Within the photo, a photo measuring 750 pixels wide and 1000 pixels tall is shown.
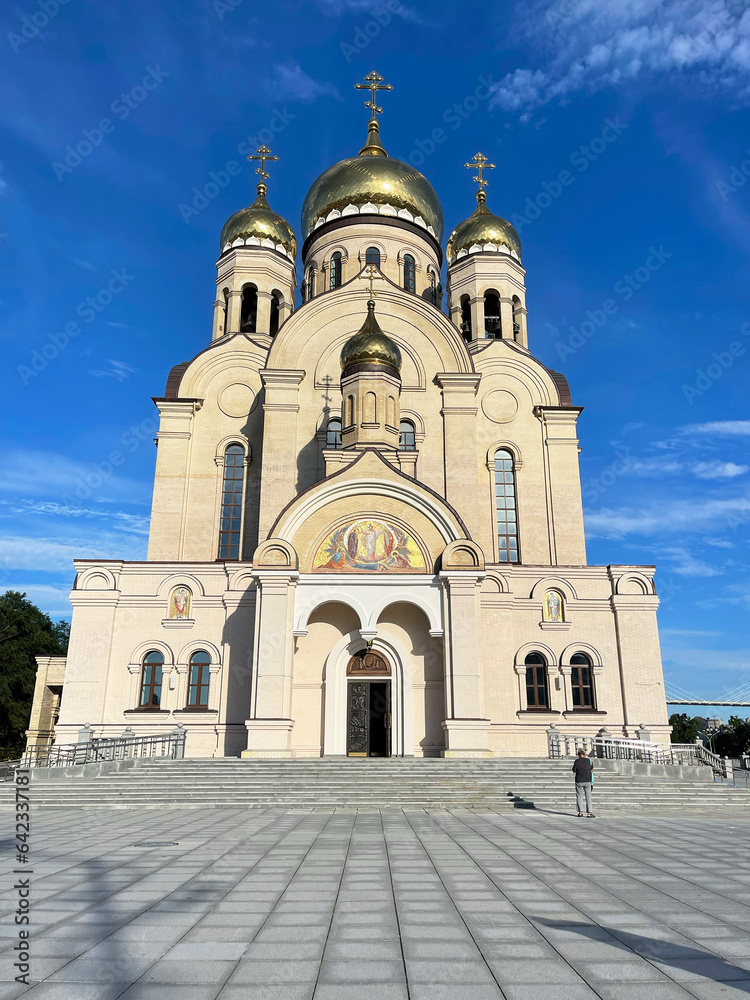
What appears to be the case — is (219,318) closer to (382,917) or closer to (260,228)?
(260,228)

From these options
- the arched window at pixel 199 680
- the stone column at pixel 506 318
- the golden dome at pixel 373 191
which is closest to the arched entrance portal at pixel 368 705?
the arched window at pixel 199 680

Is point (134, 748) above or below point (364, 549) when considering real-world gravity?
below

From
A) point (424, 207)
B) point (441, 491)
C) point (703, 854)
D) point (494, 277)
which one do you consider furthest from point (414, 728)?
point (424, 207)

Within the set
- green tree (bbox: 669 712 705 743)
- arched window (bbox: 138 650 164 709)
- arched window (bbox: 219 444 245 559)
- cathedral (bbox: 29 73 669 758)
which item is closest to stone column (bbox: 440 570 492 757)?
cathedral (bbox: 29 73 669 758)

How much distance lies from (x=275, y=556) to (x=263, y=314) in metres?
11.3

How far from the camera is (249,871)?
267 inches

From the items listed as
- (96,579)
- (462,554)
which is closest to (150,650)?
(96,579)

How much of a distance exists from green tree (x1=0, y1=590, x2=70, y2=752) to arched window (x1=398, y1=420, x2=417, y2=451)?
22729 millimetres

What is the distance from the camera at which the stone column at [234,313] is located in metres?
25.6

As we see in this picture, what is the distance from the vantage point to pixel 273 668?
17000 mm

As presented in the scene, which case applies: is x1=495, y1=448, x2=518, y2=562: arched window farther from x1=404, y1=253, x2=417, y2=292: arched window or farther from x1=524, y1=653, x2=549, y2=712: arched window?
x1=404, y1=253, x2=417, y2=292: arched window

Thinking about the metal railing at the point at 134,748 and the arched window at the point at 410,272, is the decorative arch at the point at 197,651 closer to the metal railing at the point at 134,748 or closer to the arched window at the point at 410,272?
the metal railing at the point at 134,748

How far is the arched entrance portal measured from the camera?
18531 millimetres

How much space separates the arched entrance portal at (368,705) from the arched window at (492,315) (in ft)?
41.7
